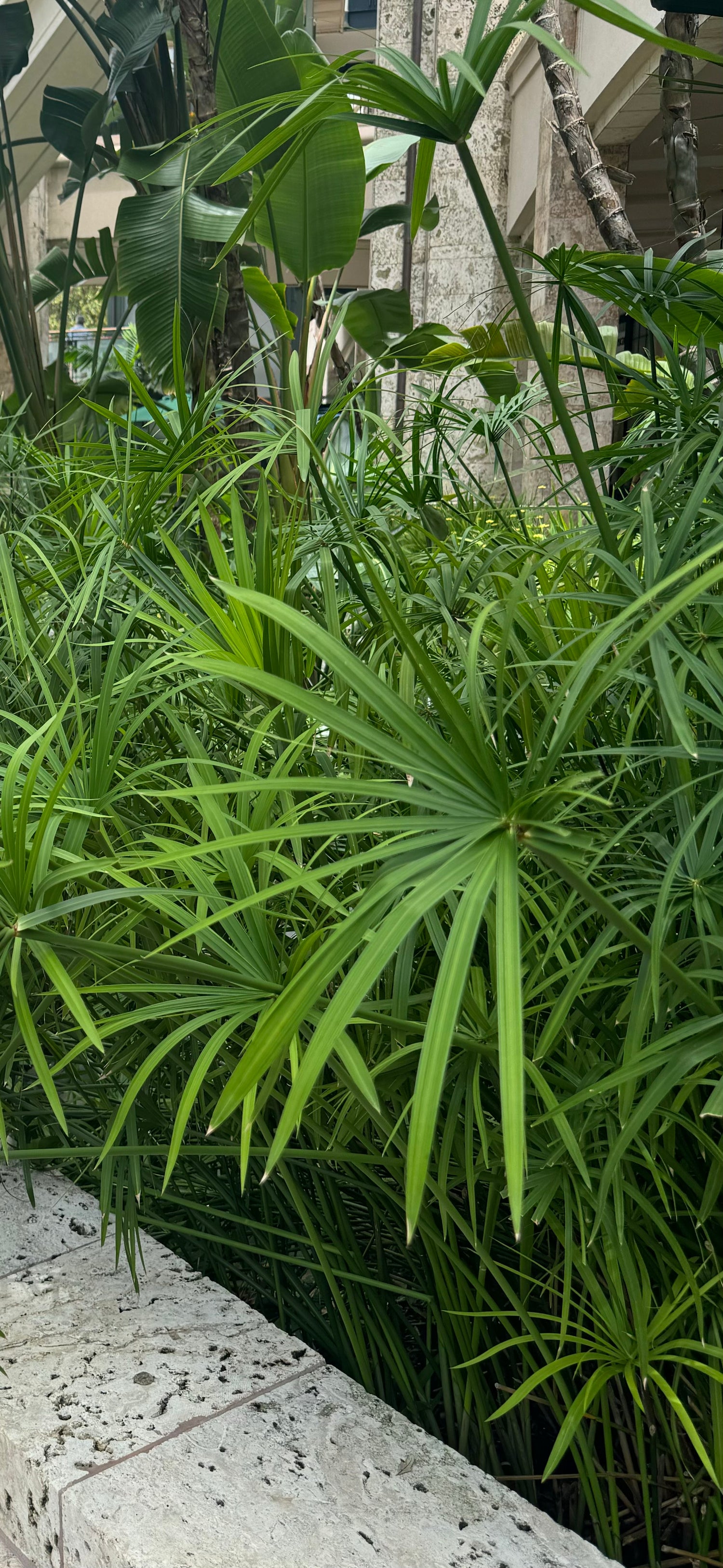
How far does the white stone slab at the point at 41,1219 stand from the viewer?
98 cm

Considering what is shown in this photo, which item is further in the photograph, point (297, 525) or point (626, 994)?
point (297, 525)

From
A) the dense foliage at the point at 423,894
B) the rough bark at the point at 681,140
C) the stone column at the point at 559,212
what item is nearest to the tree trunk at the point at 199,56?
the rough bark at the point at 681,140

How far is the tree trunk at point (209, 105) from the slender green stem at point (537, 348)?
2.00m

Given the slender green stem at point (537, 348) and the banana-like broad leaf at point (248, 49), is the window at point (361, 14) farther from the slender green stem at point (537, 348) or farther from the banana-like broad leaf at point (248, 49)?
the slender green stem at point (537, 348)

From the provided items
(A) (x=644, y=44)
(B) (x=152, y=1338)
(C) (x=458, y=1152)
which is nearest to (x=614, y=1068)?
(C) (x=458, y=1152)

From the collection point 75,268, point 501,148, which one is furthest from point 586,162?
point 501,148

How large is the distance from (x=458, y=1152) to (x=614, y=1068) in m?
0.19

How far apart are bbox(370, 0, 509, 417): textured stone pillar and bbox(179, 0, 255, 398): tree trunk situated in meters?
3.07

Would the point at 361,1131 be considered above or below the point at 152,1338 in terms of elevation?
above

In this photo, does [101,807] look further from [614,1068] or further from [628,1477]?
[628,1477]

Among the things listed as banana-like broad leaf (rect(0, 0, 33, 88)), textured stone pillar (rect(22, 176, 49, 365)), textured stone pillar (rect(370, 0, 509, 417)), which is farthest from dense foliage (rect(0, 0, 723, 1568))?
textured stone pillar (rect(22, 176, 49, 365))

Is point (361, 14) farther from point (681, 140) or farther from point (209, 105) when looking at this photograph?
point (681, 140)

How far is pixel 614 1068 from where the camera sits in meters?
0.65

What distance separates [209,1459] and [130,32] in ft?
10.8
